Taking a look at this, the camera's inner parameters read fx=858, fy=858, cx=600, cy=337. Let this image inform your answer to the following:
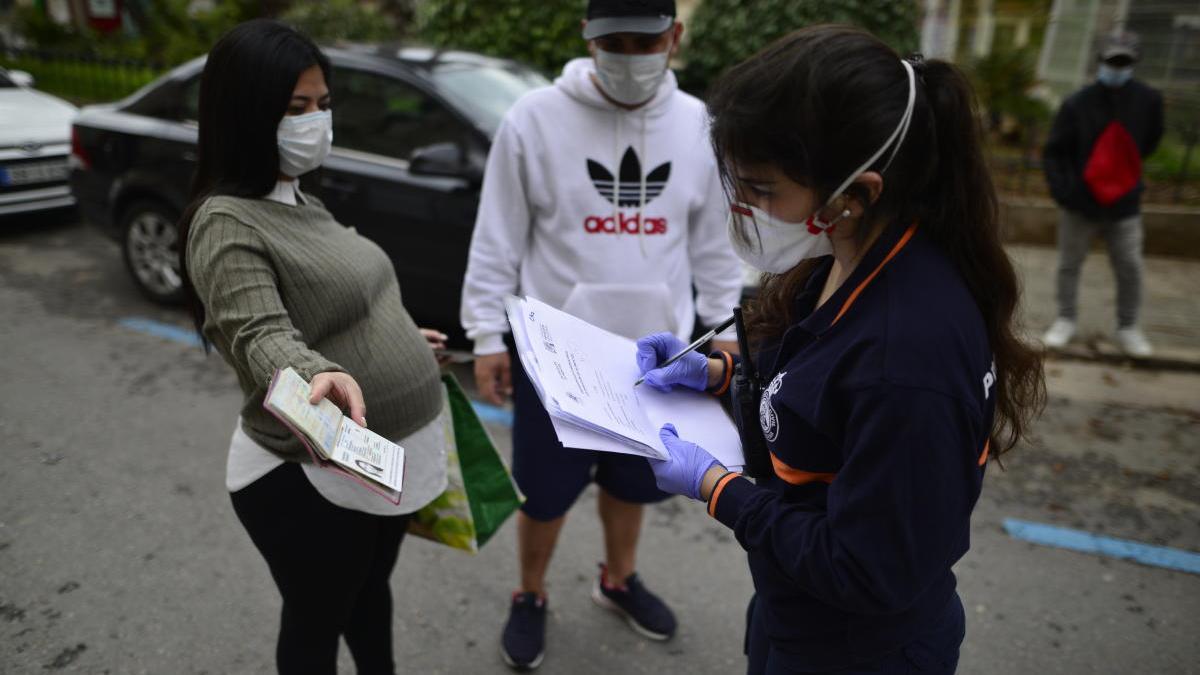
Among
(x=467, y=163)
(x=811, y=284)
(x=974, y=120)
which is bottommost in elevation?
(x=467, y=163)

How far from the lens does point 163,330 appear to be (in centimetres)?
516

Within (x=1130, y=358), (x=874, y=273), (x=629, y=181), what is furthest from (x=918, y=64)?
(x=1130, y=358)

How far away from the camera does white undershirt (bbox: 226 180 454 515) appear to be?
5.80 feet

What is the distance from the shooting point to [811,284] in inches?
59.4

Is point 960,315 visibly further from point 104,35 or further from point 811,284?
point 104,35

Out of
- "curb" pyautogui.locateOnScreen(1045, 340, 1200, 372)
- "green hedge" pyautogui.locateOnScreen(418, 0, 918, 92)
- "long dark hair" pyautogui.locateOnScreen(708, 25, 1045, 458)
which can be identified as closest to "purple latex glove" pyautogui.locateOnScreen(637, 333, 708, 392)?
"long dark hair" pyautogui.locateOnScreen(708, 25, 1045, 458)

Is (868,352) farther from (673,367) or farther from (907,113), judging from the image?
(673,367)

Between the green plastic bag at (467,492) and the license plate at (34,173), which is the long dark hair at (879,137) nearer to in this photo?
the green plastic bag at (467,492)

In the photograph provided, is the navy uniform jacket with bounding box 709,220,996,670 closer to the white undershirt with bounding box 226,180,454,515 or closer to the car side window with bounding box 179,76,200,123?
the white undershirt with bounding box 226,180,454,515

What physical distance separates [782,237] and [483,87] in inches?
140

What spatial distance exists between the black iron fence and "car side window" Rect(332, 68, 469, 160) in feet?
21.2

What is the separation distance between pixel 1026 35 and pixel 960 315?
13.9 meters

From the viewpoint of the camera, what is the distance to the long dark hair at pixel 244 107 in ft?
5.47

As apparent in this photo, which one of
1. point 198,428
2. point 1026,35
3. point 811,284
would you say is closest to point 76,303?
point 198,428
